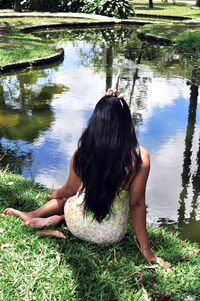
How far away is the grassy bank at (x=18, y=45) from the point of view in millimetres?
10320

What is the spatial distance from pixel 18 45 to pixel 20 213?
389 inches

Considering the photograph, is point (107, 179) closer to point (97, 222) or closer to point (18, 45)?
point (97, 222)

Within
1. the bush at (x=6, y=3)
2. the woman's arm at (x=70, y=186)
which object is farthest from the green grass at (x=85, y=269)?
the bush at (x=6, y=3)

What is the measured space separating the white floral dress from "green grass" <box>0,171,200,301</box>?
10 cm

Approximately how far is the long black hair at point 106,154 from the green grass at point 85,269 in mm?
422

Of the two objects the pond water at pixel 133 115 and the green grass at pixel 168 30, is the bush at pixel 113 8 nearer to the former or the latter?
the green grass at pixel 168 30

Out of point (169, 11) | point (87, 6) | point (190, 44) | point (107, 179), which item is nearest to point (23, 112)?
point (107, 179)

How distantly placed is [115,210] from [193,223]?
1390 millimetres

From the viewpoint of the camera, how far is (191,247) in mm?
3227

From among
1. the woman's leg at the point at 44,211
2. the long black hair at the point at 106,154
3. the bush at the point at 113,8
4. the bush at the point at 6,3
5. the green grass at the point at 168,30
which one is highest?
the bush at the point at 6,3

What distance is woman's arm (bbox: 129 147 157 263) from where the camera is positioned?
104 inches

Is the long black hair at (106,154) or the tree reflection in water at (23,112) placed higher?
the long black hair at (106,154)

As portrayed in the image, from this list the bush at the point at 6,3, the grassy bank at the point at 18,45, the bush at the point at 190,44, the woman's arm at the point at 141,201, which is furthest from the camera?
the bush at the point at 6,3

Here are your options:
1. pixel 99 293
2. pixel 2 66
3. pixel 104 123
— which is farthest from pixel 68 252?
pixel 2 66
